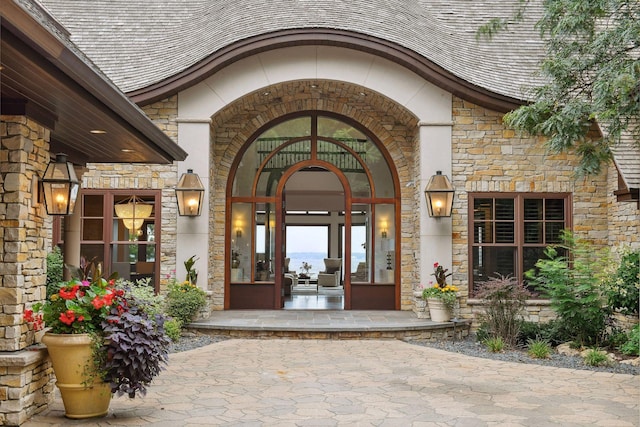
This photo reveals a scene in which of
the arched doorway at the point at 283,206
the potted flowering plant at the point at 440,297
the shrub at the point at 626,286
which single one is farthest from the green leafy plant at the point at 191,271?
the shrub at the point at 626,286

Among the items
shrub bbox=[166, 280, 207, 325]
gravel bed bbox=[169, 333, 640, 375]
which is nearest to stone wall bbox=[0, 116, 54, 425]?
gravel bed bbox=[169, 333, 640, 375]

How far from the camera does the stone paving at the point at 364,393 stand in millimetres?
5867

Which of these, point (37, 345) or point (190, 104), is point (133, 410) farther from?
point (190, 104)

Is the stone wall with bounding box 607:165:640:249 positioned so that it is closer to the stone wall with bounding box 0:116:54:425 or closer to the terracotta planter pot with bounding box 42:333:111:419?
the terracotta planter pot with bounding box 42:333:111:419

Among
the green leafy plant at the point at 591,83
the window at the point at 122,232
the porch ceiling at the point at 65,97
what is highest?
the green leafy plant at the point at 591,83

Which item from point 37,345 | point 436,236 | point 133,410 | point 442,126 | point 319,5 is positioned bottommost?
point 133,410

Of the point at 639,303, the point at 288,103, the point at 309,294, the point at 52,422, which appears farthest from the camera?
the point at 309,294

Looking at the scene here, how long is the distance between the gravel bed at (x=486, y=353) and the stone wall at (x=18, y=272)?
380 cm

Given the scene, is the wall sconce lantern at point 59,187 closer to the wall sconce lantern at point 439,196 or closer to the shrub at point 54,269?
the shrub at point 54,269

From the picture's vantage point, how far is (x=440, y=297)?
11.1 metres

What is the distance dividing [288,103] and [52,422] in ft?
27.2

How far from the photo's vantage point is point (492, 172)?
464 inches

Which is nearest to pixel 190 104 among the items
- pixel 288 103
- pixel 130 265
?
pixel 288 103

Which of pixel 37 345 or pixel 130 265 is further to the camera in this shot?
pixel 130 265
